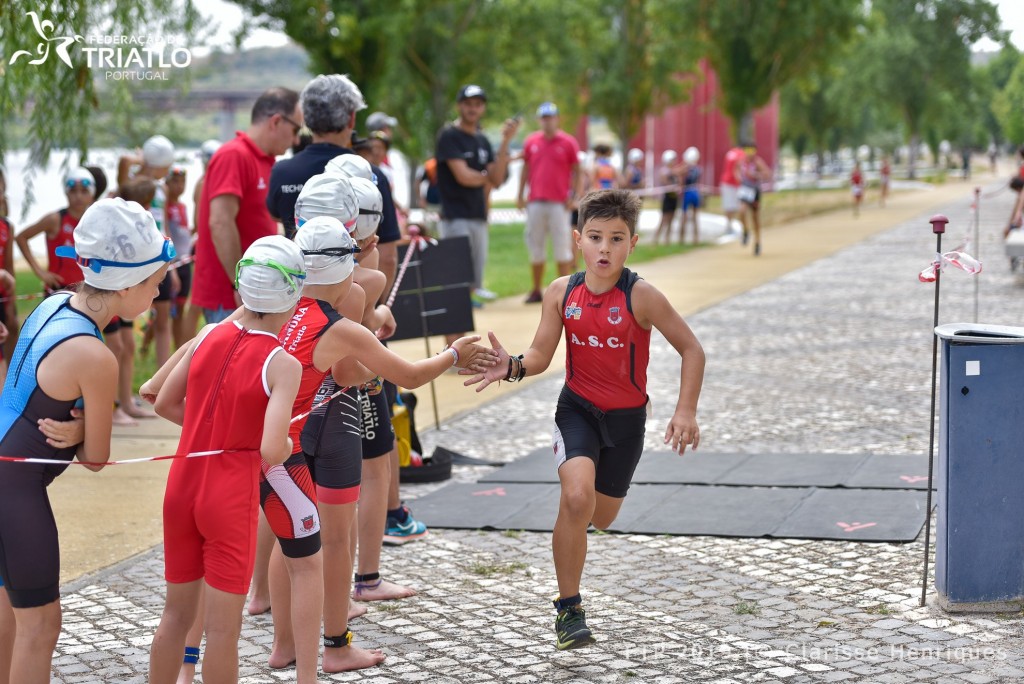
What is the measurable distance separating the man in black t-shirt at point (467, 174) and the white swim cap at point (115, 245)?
778cm

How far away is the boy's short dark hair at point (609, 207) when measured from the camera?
4.77 meters

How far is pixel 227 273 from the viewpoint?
22.0ft

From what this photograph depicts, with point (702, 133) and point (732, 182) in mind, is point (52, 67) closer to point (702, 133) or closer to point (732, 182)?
point (732, 182)

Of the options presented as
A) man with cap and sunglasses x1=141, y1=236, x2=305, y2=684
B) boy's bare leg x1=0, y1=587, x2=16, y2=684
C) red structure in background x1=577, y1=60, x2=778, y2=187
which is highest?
red structure in background x1=577, y1=60, x2=778, y2=187

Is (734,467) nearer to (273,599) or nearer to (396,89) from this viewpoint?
(273,599)

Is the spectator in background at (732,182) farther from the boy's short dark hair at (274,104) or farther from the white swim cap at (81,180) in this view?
the boy's short dark hair at (274,104)

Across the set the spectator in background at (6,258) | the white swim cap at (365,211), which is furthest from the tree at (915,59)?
the white swim cap at (365,211)

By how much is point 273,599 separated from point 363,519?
776 mm

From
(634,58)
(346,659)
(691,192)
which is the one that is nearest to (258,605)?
(346,659)

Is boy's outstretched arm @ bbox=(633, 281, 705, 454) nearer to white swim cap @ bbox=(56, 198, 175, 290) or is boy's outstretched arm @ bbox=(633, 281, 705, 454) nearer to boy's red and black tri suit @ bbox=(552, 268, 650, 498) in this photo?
boy's red and black tri suit @ bbox=(552, 268, 650, 498)

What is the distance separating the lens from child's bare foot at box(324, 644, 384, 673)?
4.49 meters

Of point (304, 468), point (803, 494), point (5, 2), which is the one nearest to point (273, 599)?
point (304, 468)

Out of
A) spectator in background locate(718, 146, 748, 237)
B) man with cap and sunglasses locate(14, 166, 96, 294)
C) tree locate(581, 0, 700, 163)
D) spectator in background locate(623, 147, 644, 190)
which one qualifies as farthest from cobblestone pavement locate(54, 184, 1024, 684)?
tree locate(581, 0, 700, 163)

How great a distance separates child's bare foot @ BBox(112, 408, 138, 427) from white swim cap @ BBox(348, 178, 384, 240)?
4.60 m
